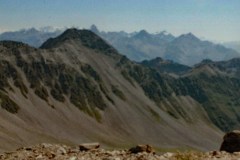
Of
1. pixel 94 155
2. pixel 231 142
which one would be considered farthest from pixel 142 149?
pixel 231 142

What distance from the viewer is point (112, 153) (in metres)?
25.7

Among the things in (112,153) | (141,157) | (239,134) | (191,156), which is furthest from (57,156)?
(239,134)

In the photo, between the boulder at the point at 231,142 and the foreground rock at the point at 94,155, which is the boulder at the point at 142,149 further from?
the boulder at the point at 231,142

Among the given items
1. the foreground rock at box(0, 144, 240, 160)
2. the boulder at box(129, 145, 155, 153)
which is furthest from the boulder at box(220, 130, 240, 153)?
the boulder at box(129, 145, 155, 153)

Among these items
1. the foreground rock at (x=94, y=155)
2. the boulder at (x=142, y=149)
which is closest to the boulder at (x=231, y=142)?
the foreground rock at (x=94, y=155)

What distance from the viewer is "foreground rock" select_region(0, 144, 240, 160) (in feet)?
74.3

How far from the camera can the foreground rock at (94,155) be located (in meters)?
22.7

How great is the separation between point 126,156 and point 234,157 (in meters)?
5.34

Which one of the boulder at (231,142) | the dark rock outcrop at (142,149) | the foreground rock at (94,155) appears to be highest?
the boulder at (231,142)

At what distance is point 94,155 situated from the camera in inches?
1004

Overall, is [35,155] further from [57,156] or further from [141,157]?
[141,157]

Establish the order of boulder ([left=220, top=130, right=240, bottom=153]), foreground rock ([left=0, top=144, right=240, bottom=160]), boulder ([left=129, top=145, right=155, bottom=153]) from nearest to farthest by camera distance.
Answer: foreground rock ([left=0, top=144, right=240, bottom=160]) < boulder ([left=129, top=145, right=155, bottom=153]) < boulder ([left=220, top=130, right=240, bottom=153])

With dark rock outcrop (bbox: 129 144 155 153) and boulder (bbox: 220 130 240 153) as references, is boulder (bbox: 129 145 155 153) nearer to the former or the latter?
dark rock outcrop (bbox: 129 144 155 153)

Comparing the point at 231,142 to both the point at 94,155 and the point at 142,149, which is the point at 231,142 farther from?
the point at 94,155
